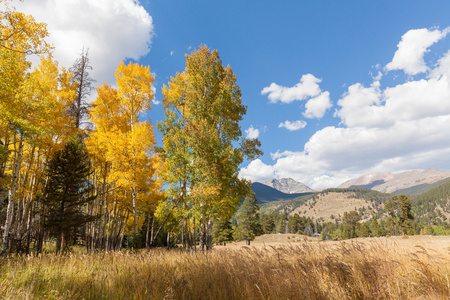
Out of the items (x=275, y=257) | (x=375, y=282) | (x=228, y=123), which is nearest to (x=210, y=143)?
(x=228, y=123)

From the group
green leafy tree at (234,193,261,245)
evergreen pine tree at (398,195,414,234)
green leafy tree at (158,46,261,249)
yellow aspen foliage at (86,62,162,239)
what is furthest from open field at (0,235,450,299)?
evergreen pine tree at (398,195,414,234)

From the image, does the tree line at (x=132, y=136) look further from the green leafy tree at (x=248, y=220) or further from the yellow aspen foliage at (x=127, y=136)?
the green leafy tree at (x=248, y=220)

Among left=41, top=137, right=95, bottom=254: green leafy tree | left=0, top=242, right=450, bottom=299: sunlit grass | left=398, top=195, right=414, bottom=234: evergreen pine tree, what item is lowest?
left=398, top=195, right=414, bottom=234: evergreen pine tree

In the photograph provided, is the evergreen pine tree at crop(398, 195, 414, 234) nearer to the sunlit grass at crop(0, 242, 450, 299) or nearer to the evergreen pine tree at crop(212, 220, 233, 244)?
the evergreen pine tree at crop(212, 220, 233, 244)

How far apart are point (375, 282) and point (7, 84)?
1476 cm

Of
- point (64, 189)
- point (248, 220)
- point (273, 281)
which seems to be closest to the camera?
point (273, 281)

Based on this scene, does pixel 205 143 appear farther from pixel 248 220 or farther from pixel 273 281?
pixel 248 220

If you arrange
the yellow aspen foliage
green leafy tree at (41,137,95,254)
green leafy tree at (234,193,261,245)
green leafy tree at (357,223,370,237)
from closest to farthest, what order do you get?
the yellow aspen foliage, green leafy tree at (41,137,95,254), green leafy tree at (234,193,261,245), green leafy tree at (357,223,370,237)

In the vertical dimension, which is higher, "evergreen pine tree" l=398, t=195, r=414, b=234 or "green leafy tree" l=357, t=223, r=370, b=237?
"evergreen pine tree" l=398, t=195, r=414, b=234

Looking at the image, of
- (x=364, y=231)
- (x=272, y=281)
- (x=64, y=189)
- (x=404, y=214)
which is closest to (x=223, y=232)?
(x=64, y=189)

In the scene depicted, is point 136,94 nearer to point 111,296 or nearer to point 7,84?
point 7,84

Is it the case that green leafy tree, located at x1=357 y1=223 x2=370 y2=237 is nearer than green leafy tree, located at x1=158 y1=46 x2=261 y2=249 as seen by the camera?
No

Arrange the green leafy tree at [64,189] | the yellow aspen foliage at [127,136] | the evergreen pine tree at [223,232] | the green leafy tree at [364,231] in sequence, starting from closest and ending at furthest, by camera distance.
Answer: the yellow aspen foliage at [127,136] < the green leafy tree at [64,189] < the evergreen pine tree at [223,232] < the green leafy tree at [364,231]

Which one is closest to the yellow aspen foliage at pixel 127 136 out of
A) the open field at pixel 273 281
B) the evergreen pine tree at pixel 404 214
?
the open field at pixel 273 281
